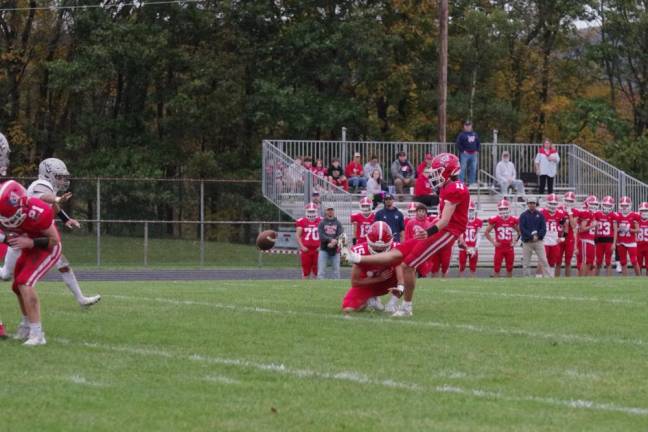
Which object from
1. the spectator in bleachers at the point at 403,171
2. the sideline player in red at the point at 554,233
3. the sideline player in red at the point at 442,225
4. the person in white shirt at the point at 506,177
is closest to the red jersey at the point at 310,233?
the sideline player in red at the point at 554,233

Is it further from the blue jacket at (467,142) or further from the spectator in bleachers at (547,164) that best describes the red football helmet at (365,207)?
the spectator in bleachers at (547,164)

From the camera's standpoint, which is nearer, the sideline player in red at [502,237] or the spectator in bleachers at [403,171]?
the sideline player in red at [502,237]

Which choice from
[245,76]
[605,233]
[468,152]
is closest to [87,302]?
[605,233]

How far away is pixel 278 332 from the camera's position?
397 inches

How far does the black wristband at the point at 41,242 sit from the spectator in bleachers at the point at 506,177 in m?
21.3

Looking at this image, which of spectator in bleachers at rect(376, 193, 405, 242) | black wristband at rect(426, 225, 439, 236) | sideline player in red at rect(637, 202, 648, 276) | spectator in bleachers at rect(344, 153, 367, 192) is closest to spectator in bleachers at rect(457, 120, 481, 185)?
spectator in bleachers at rect(344, 153, 367, 192)

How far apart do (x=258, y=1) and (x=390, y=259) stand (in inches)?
1094

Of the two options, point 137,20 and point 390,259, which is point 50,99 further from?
point 390,259

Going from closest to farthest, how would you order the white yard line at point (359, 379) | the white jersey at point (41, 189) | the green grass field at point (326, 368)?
the green grass field at point (326, 368) → the white yard line at point (359, 379) → the white jersey at point (41, 189)

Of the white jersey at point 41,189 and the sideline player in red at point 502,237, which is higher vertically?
the white jersey at point 41,189

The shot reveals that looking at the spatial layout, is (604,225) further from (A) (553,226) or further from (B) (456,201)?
(B) (456,201)

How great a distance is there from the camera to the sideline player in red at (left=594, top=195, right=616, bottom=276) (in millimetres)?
24920

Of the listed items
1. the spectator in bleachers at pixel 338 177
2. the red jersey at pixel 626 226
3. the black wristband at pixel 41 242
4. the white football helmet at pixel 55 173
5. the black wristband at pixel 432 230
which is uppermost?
the spectator in bleachers at pixel 338 177

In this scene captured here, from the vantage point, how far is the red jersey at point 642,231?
25.0 m
